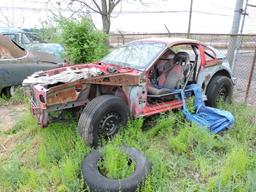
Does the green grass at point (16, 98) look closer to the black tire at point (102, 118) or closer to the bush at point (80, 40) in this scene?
the bush at point (80, 40)

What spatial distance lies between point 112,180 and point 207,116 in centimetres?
227

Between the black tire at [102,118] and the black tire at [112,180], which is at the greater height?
the black tire at [102,118]

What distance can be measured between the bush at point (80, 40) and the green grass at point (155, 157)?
308cm

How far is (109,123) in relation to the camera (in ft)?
13.4

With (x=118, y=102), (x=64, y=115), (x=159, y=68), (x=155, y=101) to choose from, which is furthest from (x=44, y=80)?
(x=159, y=68)

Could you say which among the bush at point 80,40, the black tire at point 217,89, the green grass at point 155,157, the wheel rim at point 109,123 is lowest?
the green grass at point 155,157

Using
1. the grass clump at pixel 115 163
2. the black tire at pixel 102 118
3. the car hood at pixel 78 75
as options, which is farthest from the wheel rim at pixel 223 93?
the grass clump at pixel 115 163

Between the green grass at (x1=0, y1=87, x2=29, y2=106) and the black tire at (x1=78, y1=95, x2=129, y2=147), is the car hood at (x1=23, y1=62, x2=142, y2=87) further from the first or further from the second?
the green grass at (x1=0, y1=87, x2=29, y2=106)

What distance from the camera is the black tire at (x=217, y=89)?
212 inches

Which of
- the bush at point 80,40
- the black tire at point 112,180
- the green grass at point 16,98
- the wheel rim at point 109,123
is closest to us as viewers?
the black tire at point 112,180

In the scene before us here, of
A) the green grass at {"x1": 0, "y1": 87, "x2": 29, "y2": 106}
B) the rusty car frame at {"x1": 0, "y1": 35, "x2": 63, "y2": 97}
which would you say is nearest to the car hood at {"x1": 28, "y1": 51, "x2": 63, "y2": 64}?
the rusty car frame at {"x1": 0, "y1": 35, "x2": 63, "y2": 97}

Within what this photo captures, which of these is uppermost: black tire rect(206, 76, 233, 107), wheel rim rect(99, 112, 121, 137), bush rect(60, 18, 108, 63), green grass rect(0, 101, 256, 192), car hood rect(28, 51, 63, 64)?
bush rect(60, 18, 108, 63)

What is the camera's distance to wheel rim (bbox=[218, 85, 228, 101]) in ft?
18.3

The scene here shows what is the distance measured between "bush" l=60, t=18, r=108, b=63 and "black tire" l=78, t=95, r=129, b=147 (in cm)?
378
